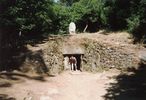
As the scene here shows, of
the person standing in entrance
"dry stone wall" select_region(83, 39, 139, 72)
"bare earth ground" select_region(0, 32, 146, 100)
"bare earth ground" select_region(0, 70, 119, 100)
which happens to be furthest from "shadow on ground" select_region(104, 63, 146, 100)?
the person standing in entrance

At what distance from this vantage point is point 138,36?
105 feet

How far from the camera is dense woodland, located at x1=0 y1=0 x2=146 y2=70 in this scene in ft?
96.9

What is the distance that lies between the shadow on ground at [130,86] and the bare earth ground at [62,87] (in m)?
0.60

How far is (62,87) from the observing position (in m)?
25.1

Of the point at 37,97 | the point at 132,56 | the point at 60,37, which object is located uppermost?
the point at 60,37

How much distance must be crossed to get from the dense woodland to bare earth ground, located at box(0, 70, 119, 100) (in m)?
5.15

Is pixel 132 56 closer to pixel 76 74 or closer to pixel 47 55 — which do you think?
pixel 76 74

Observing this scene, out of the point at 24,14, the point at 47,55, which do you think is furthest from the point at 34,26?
the point at 47,55

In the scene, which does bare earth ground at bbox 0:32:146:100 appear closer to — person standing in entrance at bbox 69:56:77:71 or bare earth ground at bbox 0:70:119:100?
bare earth ground at bbox 0:70:119:100

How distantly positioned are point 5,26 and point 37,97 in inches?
375

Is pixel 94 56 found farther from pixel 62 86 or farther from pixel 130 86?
pixel 130 86

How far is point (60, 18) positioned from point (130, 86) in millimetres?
17495

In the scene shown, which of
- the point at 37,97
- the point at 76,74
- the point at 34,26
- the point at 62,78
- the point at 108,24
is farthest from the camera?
the point at 108,24

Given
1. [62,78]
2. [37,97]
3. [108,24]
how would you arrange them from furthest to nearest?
[108,24], [62,78], [37,97]
